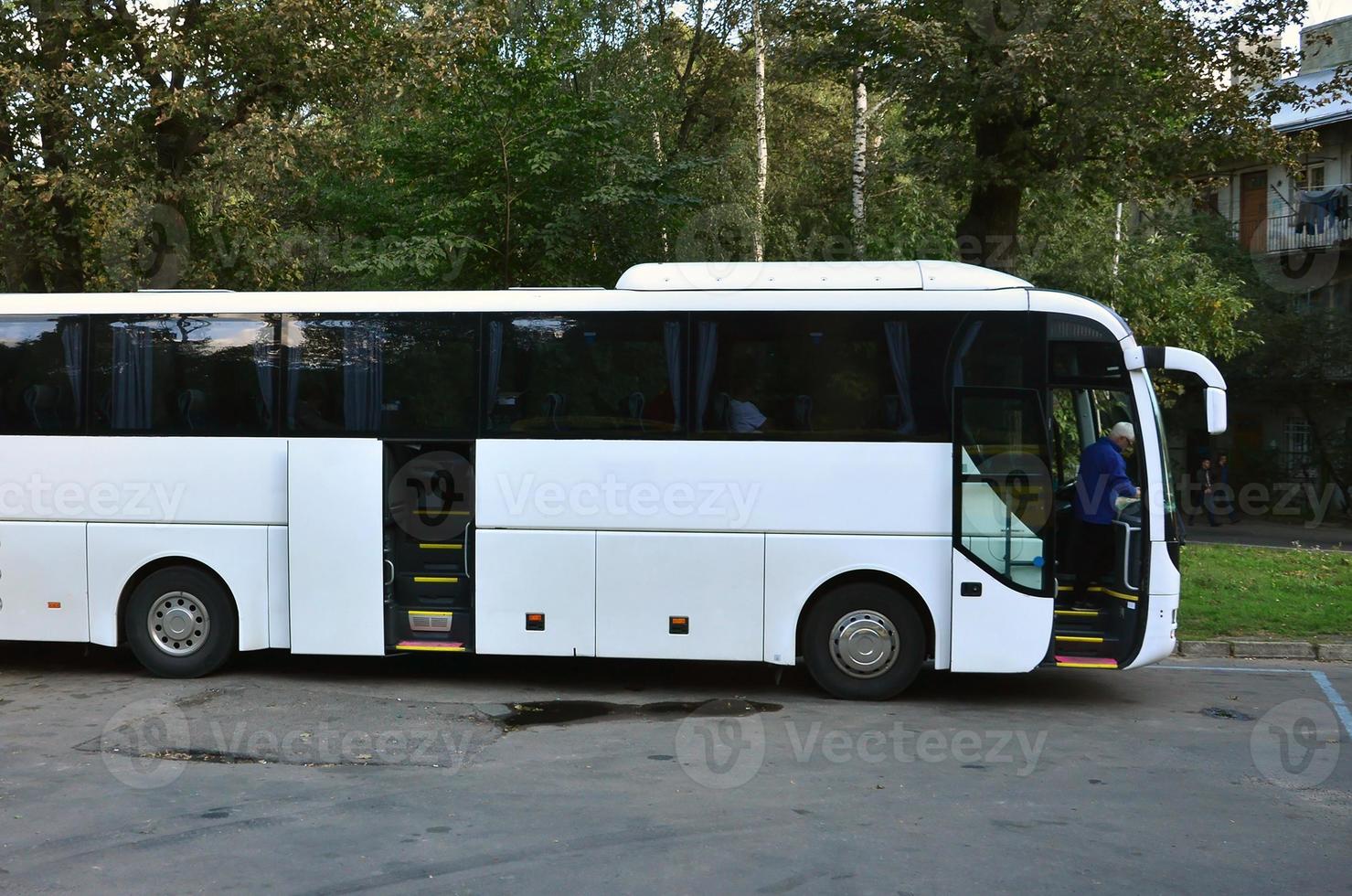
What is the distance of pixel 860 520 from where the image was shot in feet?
33.3

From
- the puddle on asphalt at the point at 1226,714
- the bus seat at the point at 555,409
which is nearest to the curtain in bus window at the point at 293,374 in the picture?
the bus seat at the point at 555,409

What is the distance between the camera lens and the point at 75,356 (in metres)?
11.2

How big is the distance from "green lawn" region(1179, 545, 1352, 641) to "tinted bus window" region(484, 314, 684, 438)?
6.31 metres

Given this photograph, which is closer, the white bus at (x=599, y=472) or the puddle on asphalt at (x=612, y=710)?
the puddle on asphalt at (x=612, y=710)

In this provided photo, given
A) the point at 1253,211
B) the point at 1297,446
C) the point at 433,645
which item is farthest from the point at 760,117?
the point at 433,645

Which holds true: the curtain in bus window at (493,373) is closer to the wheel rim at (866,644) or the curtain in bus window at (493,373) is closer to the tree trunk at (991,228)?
the wheel rim at (866,644)

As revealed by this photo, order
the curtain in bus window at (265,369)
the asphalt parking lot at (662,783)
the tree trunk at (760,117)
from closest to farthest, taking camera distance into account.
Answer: the asphalt parking lot at (662,783)
the curtain in bus window at (265,369)
the tree trunk at (760,117)

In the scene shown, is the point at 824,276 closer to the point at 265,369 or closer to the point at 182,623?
the point at 265,369

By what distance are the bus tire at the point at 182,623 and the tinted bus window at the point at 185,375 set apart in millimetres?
1269

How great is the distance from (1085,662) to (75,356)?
28.0 ft

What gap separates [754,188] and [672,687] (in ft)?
63.9

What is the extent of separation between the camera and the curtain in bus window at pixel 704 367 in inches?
408

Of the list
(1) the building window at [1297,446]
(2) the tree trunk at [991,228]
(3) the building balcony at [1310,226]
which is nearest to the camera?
(2) the tree trunk at [991,228]

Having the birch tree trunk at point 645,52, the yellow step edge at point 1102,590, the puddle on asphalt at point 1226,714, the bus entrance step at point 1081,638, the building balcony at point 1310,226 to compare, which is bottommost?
the puddle on asphalt at point 1226,714
